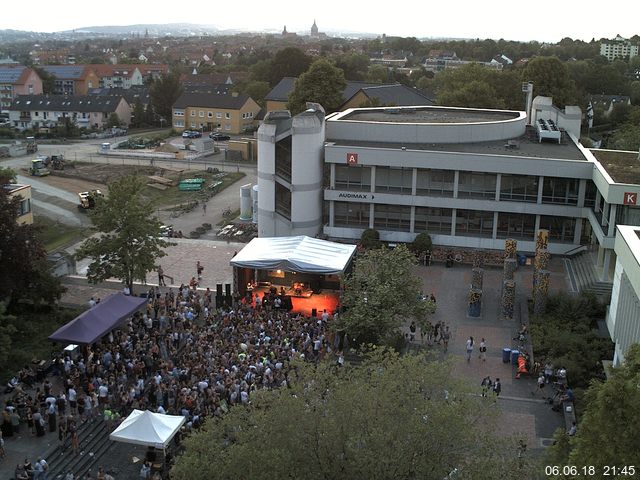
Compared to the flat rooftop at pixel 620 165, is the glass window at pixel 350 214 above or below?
below

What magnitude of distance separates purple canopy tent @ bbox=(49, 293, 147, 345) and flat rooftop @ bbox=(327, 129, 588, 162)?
2083 cm

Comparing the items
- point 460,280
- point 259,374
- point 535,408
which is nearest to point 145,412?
point 259,374

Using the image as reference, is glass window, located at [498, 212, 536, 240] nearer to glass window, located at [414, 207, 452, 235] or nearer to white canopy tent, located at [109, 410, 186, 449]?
glass window, located at [414, 207, 452, 235]

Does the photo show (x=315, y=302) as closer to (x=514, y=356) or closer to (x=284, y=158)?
(x=514, y=356)

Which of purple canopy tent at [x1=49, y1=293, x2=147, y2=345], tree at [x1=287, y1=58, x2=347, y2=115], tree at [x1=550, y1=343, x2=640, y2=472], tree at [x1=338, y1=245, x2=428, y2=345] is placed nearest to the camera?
tree at [x1=550, y1=343, x2=640, y2=472]

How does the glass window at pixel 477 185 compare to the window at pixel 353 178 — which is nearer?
the glass window at pixel 477 185

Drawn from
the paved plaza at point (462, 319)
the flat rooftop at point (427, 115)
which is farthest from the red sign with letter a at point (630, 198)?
the flat rooftop at point (427, 115)

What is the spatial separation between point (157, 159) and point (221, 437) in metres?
67.8

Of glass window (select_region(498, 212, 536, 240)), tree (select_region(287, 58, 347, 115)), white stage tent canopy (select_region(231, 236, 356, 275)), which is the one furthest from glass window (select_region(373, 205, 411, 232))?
tree (select_region(287, 58, 347, 115))

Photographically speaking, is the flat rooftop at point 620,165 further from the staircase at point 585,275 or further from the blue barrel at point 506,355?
the blue barrel at point 506,355

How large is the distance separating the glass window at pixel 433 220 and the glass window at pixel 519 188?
3633mm

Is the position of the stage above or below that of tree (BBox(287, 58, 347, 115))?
below

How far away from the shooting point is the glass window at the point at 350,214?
153 feet

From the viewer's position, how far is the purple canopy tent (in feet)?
95.5
